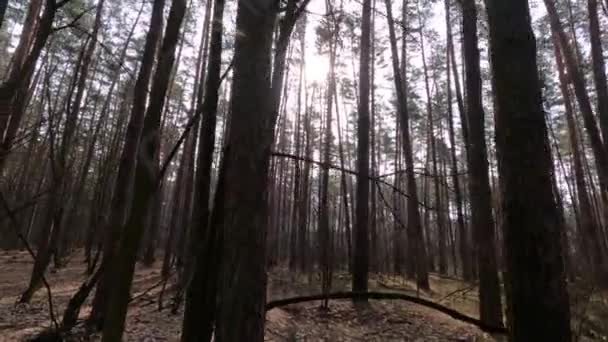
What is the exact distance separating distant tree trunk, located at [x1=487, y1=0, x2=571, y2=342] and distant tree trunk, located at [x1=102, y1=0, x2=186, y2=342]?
169 cm

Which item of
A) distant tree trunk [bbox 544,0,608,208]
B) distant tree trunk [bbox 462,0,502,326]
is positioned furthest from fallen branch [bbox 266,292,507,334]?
distant tree trunk [bbox 544,0,608,208]

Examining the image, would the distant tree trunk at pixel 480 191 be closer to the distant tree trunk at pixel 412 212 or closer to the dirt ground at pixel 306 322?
the dirt ground at pixel 306 322

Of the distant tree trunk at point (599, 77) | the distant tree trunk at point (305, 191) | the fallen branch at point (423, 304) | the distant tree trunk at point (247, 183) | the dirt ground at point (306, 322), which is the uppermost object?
the distant tree trunk at point (599, 77)

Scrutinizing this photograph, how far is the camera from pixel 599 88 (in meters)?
7.97

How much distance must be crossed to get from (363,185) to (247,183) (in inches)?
261

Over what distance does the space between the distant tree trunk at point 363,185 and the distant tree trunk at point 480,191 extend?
7.07 feet

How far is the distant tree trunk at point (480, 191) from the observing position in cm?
516

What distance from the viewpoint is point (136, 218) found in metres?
1.82

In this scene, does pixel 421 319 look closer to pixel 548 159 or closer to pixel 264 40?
pixel 548 159

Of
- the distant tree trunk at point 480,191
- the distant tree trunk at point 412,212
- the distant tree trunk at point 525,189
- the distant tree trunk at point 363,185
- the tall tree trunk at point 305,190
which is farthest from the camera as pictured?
the distant tree trunk at point 412,212

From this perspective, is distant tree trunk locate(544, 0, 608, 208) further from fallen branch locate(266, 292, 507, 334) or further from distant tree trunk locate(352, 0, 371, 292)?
fallen branch locate(266, 292, 507, 334)

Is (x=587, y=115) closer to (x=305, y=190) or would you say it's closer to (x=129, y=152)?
(x=305, y=190)

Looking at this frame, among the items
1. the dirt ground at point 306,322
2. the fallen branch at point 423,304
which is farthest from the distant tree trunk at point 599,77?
the fallen branch at point 423,304

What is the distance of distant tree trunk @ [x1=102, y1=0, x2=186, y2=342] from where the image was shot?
1.73 meters
